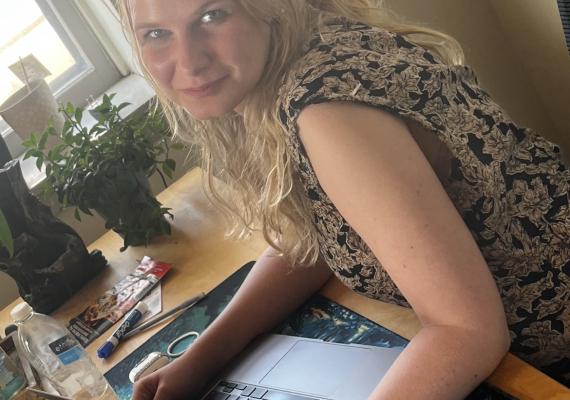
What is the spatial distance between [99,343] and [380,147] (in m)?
0.71

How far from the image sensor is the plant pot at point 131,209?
1324 mm

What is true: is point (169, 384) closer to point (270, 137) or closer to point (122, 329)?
point (122, 329)

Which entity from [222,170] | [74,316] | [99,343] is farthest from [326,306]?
[74,316]

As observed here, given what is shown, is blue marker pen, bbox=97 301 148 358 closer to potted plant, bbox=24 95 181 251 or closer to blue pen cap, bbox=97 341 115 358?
blue pen cap, bbox=97 341 115 358

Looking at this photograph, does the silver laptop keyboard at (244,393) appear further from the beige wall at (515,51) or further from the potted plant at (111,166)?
the beige wall at (515,51)

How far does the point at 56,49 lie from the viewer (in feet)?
6.75

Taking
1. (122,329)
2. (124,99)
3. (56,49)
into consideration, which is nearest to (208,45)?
(122,329)

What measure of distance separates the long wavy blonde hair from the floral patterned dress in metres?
0.03

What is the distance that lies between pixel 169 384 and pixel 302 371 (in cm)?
20

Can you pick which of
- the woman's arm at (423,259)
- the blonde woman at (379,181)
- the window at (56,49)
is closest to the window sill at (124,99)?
the window at (56,49)

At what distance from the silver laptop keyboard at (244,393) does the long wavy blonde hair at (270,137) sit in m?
0.22

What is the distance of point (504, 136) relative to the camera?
86cm

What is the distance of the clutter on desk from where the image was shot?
124cm

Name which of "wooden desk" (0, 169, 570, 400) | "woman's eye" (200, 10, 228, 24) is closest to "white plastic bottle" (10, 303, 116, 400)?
"wooden desk" (0, 169, 570, 400)
